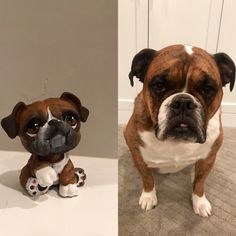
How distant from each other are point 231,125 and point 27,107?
1213 millimetres

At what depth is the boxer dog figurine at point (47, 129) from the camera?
0.87 meters

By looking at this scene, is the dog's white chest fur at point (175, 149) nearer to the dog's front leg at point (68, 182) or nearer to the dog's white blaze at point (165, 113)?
the dog's white blaze at point (165, 113)

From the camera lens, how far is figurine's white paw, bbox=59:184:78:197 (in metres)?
0.99

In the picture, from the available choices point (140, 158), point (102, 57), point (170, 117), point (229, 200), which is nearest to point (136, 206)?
point (140, 158)

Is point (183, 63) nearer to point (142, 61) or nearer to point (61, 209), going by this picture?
point (142, 61)

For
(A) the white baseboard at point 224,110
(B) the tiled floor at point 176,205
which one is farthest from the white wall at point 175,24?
(B) the tiled floor at point 176,205

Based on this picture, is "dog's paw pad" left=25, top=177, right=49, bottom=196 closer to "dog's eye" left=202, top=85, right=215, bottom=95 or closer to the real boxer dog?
the real boxer dog

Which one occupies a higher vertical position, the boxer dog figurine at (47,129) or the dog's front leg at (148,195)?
the boxer dog figurine at (47,129)

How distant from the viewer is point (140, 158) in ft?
4.08

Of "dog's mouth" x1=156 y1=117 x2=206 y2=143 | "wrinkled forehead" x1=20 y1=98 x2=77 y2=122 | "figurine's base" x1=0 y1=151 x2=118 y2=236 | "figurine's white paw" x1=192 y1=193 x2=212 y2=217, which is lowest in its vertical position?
"figurine's white paw" x1=192 y1=193 x2=212 y2=217

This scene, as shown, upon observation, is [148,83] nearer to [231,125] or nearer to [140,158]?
[140,158]

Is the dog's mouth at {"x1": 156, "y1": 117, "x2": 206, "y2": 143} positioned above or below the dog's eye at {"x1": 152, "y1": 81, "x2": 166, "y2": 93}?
below

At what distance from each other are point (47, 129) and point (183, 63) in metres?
0.37

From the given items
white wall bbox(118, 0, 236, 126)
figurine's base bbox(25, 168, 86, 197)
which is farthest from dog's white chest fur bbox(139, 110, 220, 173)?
white wall bbox(118, 0, 236, 126)
